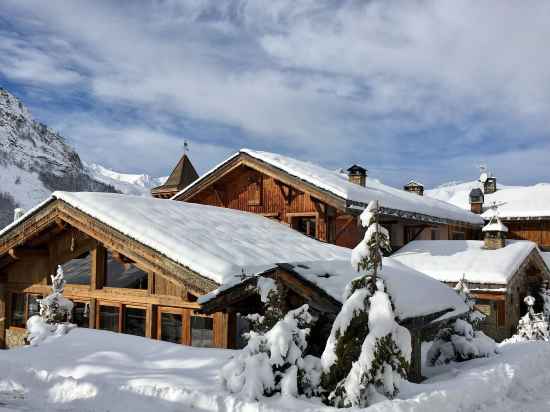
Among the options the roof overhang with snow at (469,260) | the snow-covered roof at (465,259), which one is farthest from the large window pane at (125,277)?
the snow-covered roof at (465,259)

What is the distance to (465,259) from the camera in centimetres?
2005

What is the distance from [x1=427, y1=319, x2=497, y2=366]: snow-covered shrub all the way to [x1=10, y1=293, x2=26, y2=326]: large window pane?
477 inches

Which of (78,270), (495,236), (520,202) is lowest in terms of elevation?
(78,270)

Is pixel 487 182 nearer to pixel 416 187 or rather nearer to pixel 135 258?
pixel 416 187

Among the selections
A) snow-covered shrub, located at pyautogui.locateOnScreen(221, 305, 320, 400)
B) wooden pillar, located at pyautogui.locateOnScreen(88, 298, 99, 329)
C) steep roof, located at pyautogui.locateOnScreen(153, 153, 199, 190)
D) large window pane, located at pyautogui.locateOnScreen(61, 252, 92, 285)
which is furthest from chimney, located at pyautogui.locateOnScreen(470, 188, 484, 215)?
snow-covered shrub, located at pyautogui.locateOnScreen(221, 305, 320, 400)

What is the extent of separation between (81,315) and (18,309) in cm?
283

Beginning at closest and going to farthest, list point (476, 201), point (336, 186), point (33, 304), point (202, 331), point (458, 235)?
point (202, 331) < point (33, 304) < point (336, 186) < point (458, 235) < point (476, 201)

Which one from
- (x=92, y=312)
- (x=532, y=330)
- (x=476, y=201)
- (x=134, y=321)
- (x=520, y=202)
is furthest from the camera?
(x=476, y=201)

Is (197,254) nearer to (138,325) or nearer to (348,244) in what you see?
(138,325)

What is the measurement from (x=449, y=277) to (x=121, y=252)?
1266 cm

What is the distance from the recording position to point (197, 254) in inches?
409

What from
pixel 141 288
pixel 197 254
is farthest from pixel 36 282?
pixel 197 254

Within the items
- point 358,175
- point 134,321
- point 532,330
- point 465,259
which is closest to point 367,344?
point 134,321

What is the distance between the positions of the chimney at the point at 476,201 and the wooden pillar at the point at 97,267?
27.4m
